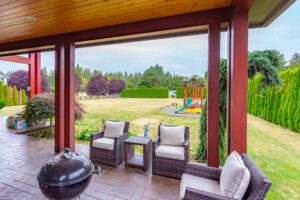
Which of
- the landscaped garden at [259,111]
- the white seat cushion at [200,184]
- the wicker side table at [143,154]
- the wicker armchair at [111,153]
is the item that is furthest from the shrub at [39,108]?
the white seat cushion at [200,184]

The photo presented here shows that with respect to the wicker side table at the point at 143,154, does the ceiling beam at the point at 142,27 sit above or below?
above

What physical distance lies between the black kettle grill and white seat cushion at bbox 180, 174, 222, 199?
1061 millimetres

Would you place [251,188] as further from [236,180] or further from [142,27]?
[142,27]

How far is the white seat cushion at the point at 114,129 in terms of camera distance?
3.47 metres

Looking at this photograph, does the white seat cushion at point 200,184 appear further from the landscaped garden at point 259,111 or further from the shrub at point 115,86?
the shrub at point 115,86

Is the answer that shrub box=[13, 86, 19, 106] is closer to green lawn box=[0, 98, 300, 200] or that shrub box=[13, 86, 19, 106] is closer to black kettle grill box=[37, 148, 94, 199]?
green lawn box=[0, 98, 300, 200]

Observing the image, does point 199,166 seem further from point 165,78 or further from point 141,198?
point 165,78

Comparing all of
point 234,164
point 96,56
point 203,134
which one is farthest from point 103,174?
point 96,56

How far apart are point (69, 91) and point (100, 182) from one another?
86.4 inches

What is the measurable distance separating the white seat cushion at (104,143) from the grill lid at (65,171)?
1.65 metres

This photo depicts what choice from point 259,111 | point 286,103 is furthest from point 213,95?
point 259,111

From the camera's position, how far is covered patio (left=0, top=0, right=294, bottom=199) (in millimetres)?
2225

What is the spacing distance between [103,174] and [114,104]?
8768mm

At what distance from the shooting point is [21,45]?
13.8ft
